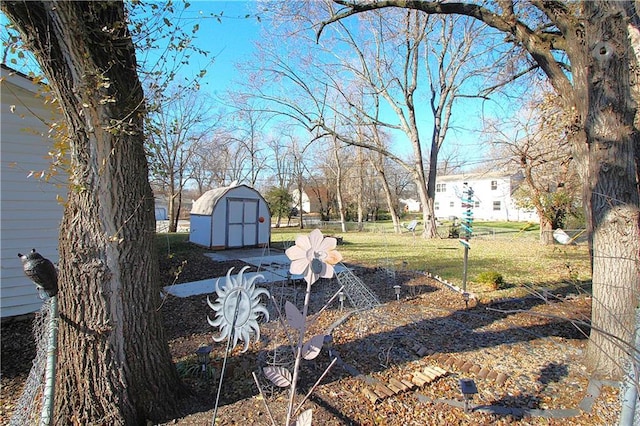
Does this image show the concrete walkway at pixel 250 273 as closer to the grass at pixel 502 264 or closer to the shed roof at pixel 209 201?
the grass at pixel 502 264

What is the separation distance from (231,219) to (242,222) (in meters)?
0.43

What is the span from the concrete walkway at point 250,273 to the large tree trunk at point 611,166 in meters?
2.51

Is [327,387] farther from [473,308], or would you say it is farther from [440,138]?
[440,138]

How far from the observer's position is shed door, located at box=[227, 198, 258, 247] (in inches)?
Answer: 453

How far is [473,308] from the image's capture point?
5152mm

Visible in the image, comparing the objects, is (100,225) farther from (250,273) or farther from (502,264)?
(502,264)

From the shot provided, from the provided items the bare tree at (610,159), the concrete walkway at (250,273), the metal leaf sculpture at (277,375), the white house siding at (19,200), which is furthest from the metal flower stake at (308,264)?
the white house siding at (19,200)

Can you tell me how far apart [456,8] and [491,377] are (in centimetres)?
467

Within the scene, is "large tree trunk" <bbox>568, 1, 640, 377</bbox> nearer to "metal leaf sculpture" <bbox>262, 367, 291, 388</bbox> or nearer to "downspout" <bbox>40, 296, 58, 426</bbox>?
"metal leaf sculpture" <bbox>262, 367, 291, 388</bbox>

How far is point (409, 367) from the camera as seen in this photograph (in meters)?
3.16

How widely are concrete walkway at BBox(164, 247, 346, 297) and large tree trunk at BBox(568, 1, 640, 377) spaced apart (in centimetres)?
251

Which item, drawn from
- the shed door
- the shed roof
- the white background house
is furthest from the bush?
the white background house

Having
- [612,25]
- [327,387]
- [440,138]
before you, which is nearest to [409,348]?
[327,387]

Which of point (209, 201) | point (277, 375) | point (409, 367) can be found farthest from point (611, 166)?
point (209, 201)
